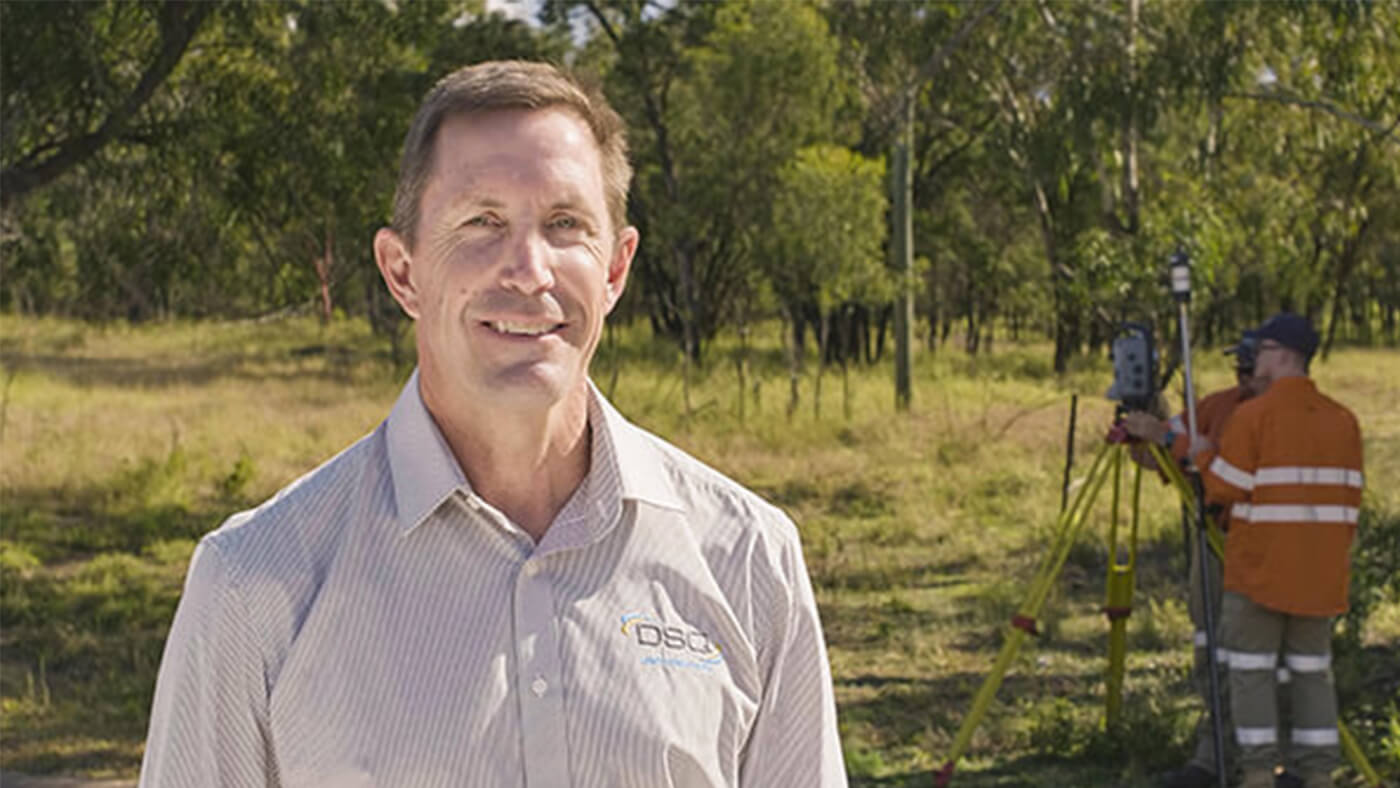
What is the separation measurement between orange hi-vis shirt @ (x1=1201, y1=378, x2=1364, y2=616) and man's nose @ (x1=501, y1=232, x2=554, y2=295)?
212 inches

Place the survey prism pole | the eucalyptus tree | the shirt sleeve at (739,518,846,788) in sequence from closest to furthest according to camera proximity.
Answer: the shirt sleeve at (739,518,846,788), the survey prism pole, the eucalyptus tree

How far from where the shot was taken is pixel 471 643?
5.56 feet

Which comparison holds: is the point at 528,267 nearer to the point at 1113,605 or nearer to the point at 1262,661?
the point at 1262,661

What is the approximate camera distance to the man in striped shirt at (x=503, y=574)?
1670mm

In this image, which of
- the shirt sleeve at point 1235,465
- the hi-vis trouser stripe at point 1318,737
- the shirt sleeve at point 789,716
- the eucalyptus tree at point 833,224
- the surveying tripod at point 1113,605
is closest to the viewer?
the shirt sleeve at point 789,716

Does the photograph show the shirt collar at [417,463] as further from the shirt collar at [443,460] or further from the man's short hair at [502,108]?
the man's short hair at [502,108]

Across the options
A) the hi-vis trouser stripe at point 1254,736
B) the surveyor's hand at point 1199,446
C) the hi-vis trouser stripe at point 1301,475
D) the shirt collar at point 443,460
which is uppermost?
the shirt collar at point 443,460

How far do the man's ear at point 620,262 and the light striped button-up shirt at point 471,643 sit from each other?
0.19 metres

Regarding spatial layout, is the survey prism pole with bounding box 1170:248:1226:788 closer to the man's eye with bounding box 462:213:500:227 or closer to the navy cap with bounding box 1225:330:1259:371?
the navy cap with bounding box 1225:330:1259:371

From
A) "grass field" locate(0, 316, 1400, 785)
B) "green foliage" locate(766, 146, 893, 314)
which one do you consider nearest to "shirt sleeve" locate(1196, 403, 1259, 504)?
"grass field" locate(0, 316, 1400, 785)

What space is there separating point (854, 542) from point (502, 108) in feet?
37.9

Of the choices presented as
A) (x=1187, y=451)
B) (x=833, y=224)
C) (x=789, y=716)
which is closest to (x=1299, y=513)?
(x=1187, y=451)

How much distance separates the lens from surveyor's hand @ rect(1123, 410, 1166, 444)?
695cm

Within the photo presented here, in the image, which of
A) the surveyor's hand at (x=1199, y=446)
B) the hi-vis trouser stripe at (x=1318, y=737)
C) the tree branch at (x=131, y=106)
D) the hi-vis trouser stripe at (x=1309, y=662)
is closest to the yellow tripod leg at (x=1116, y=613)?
the surveyor's hand at (x=1199, y=446)
